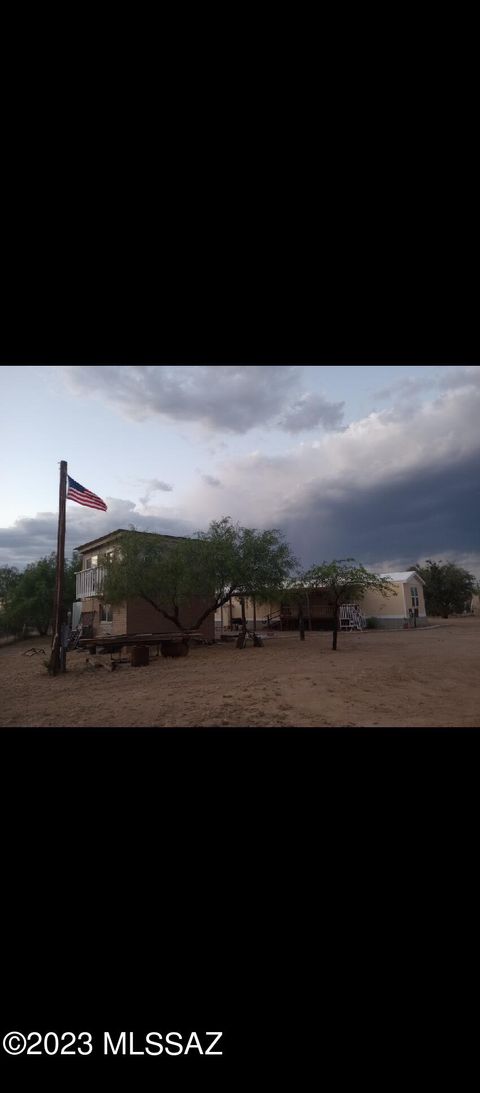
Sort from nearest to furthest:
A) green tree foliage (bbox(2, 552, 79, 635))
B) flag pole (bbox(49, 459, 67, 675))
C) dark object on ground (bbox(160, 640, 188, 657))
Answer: flag pole (bbox(49, 459, 67, 675))
dark object on ground (bbox(160, 640, 188, 657))
green tree foliage (bbox(2, 552, 79, 635))

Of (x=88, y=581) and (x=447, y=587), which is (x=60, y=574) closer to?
(x=88, y=581)

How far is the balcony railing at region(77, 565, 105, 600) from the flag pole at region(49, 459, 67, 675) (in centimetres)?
490

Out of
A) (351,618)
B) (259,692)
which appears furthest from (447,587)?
(259,692)

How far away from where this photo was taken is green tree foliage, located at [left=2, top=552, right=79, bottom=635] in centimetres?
1598

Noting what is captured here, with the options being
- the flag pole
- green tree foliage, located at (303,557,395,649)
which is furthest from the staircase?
the flag pole

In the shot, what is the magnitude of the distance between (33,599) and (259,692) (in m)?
13.1

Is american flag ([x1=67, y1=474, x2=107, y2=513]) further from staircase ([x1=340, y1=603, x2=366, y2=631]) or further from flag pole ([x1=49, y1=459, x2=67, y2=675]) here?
staircase ([x1=340, y1=603, x2=366, y2=631])
